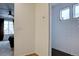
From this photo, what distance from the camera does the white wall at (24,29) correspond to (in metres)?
3.48

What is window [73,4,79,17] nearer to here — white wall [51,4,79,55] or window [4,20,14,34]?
white wall [51,4,79,55]

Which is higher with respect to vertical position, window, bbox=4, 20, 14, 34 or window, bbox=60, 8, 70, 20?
window, bbox=60, 8, 70, 20

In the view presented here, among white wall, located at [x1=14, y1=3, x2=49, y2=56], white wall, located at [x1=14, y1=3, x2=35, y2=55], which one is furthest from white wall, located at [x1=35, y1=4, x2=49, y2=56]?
white wall, located at [x1=14, y1=3, x2=35, y2=55]

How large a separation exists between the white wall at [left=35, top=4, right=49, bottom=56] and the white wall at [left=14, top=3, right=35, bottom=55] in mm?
180

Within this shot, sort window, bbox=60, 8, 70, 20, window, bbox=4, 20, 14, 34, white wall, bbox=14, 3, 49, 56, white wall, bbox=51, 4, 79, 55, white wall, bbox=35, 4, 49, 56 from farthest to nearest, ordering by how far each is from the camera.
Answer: window, bbox=4, 20, 14, 34 → window, bbox=60, 8, 70, 20 → white wall, bbox=51, 4, 79, 55 → white wall, bbox=14, 3, 49, 56 → white wall, bbox=35, 4, 49, 56

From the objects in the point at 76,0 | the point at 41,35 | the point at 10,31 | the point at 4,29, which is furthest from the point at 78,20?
the point at 4,29

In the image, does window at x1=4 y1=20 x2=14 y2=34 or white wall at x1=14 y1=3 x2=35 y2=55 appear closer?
white wall at x1=14 y1=3 x2=35 y2=55

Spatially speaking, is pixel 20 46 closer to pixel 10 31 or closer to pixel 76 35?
pixel 76 35

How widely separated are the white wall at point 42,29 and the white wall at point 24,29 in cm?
18

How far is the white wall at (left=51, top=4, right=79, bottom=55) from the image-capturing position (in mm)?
3410

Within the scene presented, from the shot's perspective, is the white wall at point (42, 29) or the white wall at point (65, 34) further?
the white wall at point (65, 34)

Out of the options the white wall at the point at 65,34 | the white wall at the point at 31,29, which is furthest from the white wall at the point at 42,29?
the white wall at the point at 65,34

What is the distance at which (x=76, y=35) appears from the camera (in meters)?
3.37

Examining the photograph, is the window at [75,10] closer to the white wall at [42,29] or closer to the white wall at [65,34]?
the white wall at [65,34]
